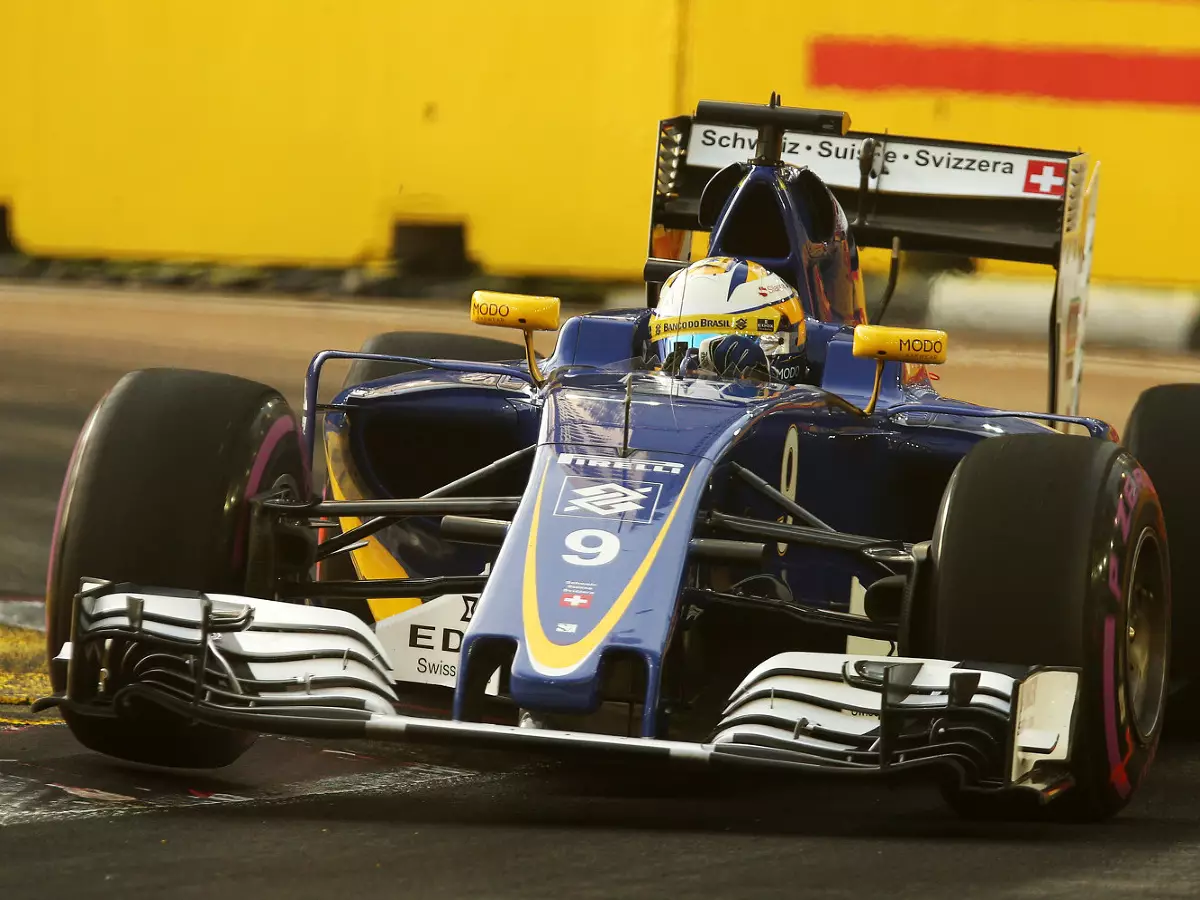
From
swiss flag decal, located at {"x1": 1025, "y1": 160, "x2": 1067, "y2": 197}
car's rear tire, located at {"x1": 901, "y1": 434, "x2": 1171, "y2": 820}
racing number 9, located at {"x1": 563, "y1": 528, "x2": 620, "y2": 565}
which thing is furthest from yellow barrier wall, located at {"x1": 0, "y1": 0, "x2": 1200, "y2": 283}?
racing number 9, located at {"x1": 563, "y1": 528, "x2": 620, "y2": 565}

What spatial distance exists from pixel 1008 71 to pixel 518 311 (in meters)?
6.00

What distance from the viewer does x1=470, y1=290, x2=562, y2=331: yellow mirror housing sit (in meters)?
6.01

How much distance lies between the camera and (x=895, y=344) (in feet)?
18.3

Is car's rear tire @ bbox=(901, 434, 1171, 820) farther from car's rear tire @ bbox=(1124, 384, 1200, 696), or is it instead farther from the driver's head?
car's rear tire @ bbox=(1124, 384, 1200, 696)

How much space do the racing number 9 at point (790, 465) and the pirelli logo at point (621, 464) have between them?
0.67 metres

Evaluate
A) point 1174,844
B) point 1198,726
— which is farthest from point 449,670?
point 1198,726

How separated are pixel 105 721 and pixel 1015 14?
7394 millimetres

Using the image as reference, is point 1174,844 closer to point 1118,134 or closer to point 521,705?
point 521,705

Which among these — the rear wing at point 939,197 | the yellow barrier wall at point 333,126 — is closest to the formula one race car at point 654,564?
the rear wing at point 939,197

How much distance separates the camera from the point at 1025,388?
11.5 meters

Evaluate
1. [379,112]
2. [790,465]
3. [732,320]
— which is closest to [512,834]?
[790,465]

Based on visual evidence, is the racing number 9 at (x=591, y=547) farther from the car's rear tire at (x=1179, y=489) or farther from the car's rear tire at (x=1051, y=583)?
the car's rear tire at (x=1179, y=489)

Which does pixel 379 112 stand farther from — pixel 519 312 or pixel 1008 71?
pixel 519 312

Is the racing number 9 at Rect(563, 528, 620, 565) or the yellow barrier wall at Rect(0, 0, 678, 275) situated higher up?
the yellow barrier wall at Rect(0, 0, 678, 275)
